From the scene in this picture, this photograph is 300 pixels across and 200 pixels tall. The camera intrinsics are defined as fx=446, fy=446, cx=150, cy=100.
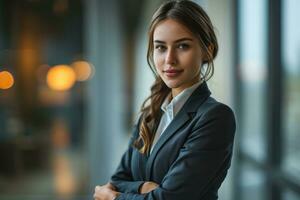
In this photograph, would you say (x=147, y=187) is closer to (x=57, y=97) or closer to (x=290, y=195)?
(x=290, y=195)

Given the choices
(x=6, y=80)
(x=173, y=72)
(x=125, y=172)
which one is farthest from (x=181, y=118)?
(x=6, y=80)

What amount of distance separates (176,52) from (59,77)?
14.4 ft

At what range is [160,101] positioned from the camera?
1357 mm

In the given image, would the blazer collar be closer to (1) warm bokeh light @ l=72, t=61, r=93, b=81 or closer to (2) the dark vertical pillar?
(2) the dark vertical pillar

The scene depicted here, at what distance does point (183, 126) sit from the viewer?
121cm

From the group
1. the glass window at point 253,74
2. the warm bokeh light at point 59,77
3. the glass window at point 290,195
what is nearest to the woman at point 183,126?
the glass window at point 290,195

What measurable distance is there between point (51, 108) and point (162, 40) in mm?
4498

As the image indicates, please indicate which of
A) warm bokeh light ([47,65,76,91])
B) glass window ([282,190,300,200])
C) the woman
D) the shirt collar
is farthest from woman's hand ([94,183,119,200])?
warm bokeh light ([47,65,76,91])

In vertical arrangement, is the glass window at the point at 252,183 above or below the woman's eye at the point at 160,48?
below

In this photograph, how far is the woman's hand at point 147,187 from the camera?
3.99 feet

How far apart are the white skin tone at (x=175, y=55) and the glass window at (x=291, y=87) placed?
1963mm

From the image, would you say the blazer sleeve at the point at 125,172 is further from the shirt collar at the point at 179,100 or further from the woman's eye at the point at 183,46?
the woman's eye at the point at 183,46

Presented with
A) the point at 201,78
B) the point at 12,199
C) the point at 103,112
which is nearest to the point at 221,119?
the point at 201,78

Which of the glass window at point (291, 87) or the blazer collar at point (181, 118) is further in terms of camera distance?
the glass window at point (291, 87)
